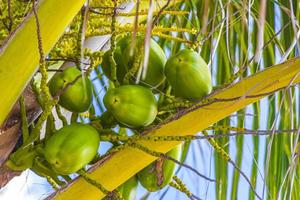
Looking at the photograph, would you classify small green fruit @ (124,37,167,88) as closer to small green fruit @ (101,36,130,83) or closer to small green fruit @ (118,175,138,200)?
Result: small green fruit @ (101,36,130,83)

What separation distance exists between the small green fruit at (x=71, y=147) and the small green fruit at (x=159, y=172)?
0.10 meters

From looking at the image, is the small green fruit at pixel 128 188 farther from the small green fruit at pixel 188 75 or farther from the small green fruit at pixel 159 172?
the small green fruit at pixel 188 75

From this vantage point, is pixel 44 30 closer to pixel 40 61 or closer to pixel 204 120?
pixel 40 61

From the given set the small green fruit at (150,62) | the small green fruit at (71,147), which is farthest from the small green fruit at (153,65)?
the small green fruit at (71,147)

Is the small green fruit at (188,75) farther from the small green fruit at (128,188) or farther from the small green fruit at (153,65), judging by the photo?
the small green fruit at (128,188)

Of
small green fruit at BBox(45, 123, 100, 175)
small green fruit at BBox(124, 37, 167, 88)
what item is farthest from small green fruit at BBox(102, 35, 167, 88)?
small green fruit at BBox(45, 123, 100, 175)

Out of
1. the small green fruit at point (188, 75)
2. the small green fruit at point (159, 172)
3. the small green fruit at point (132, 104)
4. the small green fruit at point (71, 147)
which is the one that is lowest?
the small green fruit at point (159, 172)

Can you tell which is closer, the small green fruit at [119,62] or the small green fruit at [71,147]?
the small green fruit at [71,147]

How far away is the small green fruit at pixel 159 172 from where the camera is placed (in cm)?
82

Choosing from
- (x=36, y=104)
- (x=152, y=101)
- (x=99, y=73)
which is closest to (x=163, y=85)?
(x=152, y=101)

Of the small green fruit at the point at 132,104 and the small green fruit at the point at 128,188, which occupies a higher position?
the small green fruit at the point at 132,104

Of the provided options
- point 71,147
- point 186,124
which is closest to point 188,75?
point 186,124

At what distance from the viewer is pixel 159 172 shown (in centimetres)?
83

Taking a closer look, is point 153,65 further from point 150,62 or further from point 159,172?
point 159,172
